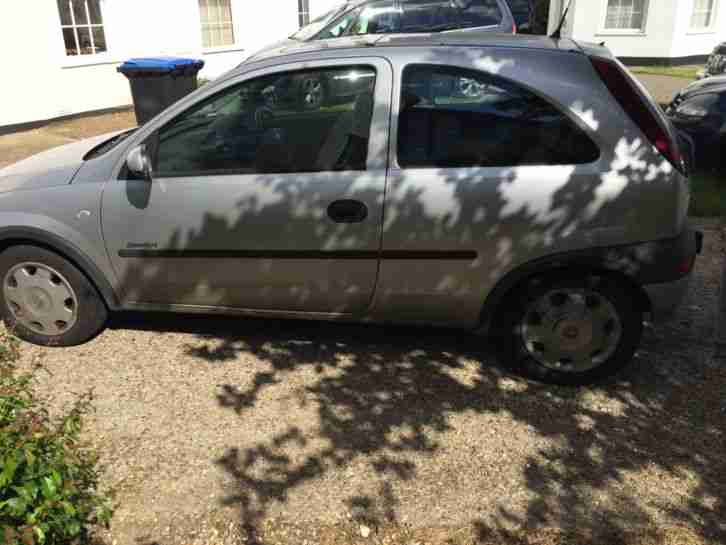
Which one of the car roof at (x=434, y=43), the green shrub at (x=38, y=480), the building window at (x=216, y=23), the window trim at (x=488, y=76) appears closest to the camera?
the green shrub at (x=38, y=480)

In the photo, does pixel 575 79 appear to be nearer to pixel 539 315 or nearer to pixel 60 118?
pixel 539 315

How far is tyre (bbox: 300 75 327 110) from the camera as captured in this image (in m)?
3.78

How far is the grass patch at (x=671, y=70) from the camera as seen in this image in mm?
17797

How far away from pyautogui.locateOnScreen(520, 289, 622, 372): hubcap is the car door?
3.03 feet

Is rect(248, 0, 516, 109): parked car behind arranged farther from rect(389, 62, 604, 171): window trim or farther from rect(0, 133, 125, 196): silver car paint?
rect(389, 62, 604, 171): window trim

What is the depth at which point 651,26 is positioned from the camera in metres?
18.7

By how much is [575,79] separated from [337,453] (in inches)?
86.0

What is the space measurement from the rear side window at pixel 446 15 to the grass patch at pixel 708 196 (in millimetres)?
3894

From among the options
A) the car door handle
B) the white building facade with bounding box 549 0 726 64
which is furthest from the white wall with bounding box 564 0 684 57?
the car door handle

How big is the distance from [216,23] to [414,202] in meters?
11.9

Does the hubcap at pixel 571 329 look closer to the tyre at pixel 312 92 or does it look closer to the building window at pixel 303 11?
the tyre at pixel 312 92

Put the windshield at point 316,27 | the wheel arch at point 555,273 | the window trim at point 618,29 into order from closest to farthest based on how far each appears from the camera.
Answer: the wheel arch at point 555,273 < the windshield at point 316,27 < the window trim at point 618,29

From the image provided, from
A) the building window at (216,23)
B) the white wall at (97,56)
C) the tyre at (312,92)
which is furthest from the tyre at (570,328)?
the building window at (216,23)

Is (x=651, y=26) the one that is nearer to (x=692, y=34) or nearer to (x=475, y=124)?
(x=692, y=34)
